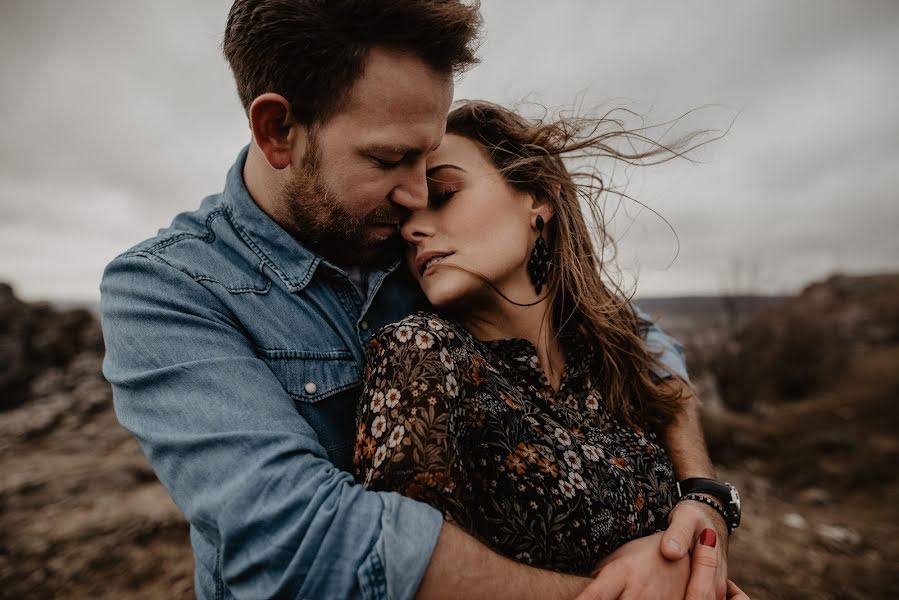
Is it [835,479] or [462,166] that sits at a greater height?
[462,166]

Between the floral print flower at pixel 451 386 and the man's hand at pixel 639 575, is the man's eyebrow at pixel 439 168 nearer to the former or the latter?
the floral print flower at pixel 451 386

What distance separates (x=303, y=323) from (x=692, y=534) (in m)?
1.39

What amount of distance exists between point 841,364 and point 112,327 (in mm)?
13924

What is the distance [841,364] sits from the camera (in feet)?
36.3

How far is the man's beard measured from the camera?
176cm

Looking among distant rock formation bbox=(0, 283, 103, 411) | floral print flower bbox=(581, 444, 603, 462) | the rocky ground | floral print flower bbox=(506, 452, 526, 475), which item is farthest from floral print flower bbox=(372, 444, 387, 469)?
distant rock formation bbox=(0, 283, 103, 411)

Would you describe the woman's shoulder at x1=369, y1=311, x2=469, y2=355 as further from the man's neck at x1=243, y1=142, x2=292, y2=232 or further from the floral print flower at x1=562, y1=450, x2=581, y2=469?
the man's neck at x1=243, y1=142, x2=292, y2=232

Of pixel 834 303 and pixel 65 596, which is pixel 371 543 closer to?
pixel 65 596

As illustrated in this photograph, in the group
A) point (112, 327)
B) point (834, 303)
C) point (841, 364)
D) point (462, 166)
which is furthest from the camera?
point (834, 303)

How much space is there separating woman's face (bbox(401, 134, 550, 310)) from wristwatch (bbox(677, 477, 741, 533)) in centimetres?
95

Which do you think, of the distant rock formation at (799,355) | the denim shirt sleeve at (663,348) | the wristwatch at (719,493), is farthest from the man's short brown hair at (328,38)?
the distant rock formation at (799,355)

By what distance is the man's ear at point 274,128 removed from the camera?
5.69 feet

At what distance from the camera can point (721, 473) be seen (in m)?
6.28

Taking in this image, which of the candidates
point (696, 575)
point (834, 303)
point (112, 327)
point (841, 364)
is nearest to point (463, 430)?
point (696, 575)
